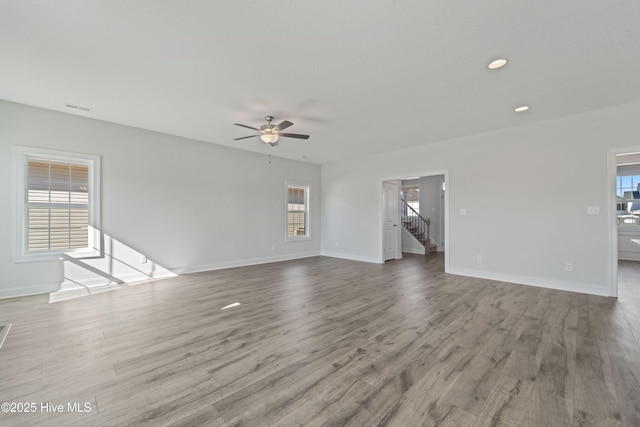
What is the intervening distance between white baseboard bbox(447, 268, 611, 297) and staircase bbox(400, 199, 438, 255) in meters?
3.38

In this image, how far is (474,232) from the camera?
5.38m

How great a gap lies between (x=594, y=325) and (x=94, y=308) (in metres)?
6.17

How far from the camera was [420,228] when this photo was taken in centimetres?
976

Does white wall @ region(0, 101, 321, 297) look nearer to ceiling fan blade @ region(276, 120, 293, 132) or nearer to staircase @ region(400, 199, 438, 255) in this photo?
ceiling fan blade @ region(276, 120, 293, 132)

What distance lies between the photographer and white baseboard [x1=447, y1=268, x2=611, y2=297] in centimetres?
419

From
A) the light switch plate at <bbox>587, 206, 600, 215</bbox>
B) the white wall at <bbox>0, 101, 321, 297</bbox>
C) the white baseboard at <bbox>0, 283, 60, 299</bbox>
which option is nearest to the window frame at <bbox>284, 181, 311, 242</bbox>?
the white wall at <bbox>0, 101, 321, 297</bbox>

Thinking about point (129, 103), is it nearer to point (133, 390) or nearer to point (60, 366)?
point (60, 366)

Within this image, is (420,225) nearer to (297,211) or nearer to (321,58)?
(297,211)

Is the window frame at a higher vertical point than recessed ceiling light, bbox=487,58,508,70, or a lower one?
lower

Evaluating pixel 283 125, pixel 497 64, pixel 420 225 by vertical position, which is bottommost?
pixel 420 225

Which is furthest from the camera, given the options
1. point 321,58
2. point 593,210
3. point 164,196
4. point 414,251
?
point 414,251

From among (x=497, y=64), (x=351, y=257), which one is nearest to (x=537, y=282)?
(x=497, y=64)

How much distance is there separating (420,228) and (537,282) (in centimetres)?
514

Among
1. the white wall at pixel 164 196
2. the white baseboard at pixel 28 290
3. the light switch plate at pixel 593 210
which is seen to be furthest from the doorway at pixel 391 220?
the white baseboard at pixel 28 290
